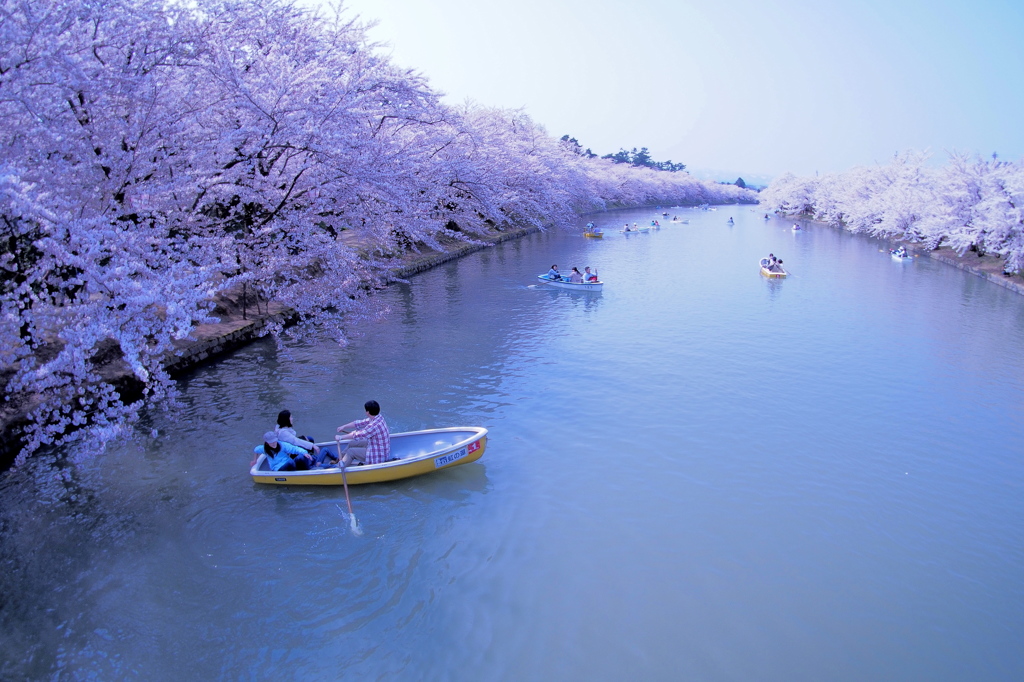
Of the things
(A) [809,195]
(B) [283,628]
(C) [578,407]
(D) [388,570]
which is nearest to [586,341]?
(C) [578,407]

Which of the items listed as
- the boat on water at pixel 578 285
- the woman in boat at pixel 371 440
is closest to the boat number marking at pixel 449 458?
the woman in boat at pixel 371 440

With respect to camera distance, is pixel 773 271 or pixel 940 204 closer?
pixel 773 271

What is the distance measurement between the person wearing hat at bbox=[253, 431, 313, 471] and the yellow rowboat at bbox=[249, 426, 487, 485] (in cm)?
13

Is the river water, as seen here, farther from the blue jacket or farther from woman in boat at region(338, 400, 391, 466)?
woman in boat at region(338, 400, 391, 466)

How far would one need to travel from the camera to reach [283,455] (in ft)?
30.8

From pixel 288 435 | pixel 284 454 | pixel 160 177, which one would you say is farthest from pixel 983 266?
pixel 160 177

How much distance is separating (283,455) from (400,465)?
190cm

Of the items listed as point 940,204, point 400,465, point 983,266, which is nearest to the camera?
point 400,465

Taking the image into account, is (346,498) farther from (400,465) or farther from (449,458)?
(449,458)

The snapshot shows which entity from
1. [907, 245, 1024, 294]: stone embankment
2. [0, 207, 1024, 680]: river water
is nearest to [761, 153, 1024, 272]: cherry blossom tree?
[907, 245, 1024, 294]: stone embankment

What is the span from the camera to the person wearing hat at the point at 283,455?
936cm

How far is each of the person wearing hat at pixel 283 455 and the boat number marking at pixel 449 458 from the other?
6.75 ft

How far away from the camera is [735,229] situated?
203 feet

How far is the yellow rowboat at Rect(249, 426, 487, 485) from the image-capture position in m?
9.15
